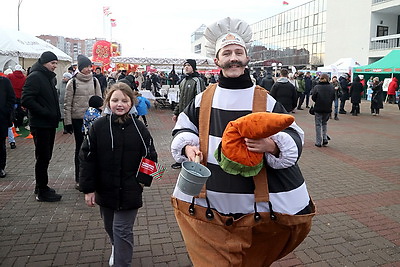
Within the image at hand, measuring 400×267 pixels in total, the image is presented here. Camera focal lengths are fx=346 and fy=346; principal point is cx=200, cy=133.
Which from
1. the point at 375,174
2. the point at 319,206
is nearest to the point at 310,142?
the point at 375,174

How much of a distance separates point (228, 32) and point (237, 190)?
1.00 m

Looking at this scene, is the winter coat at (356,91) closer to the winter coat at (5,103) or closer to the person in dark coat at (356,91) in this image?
the person in dark coat at (356,91)

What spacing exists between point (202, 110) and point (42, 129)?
3396mm

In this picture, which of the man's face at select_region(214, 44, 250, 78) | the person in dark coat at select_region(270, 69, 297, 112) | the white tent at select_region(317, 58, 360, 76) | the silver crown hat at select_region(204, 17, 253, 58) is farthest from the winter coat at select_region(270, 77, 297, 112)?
the white tent at select_region(317, 58, 360, 76)

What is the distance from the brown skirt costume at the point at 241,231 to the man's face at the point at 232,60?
6.6 inches

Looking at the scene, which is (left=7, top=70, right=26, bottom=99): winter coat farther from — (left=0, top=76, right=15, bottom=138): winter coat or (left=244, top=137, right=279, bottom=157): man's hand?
(left=244, top=137, right=279, bottom=157): man's hand

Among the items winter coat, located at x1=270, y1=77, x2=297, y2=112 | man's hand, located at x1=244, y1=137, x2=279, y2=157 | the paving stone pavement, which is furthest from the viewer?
winter coat, located at x1=270, y1=77, x2=297, y2=112

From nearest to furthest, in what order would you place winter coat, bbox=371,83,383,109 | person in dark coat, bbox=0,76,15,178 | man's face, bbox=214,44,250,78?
1. man's face, bbox=214,44,250,78
2. person in dark coat, bbox=0,76,15,178
3. winter coat, bbox=371,83,383,109

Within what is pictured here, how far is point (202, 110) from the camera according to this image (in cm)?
203

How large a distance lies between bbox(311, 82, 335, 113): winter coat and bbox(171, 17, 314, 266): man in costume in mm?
7412

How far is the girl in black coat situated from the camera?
294 centimetres

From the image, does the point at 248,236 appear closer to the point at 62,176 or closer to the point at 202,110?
the point at 202,110

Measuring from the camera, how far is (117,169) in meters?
2.95

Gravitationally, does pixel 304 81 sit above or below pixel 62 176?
above
